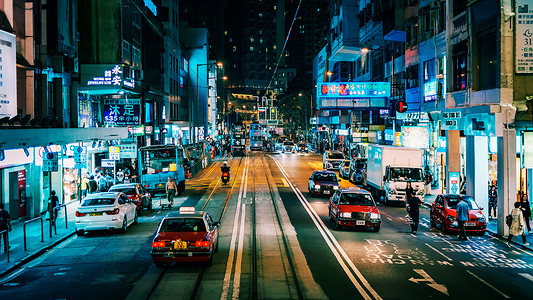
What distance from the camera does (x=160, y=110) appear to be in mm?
57750

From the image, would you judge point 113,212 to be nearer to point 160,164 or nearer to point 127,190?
point 127,190

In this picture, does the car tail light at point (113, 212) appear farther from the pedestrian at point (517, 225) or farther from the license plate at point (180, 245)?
the pedestrian at point (517, 225)

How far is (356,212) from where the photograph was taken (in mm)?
20047

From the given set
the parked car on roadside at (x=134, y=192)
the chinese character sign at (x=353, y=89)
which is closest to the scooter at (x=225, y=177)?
the chinese character sign at (x=353, y=89)

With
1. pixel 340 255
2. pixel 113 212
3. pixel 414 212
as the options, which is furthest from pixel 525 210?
pixel 113 212

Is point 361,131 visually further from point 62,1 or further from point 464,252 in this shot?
point 464,252

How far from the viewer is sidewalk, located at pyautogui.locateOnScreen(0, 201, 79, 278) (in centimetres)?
1525

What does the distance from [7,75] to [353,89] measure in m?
31.1

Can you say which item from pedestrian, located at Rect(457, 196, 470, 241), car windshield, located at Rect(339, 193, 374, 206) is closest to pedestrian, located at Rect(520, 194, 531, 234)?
pedestrian, located at Rect(457, 196, 470, 241)

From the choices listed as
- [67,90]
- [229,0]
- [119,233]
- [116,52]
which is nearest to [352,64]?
[116,52]

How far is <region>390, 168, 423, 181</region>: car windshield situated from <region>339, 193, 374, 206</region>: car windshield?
26.5ft

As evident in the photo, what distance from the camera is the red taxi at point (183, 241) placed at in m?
13.6

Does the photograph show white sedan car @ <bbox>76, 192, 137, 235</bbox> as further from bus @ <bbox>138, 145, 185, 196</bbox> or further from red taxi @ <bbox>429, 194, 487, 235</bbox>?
bus @ <bbox>138, 145, 185, 196</bbox>

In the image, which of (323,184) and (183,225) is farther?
(323,184)
